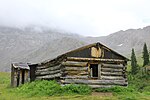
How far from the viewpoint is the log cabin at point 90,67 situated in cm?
3006

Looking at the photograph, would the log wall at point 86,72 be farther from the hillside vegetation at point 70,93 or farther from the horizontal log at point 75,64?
the hillside vegetation at point 70,93

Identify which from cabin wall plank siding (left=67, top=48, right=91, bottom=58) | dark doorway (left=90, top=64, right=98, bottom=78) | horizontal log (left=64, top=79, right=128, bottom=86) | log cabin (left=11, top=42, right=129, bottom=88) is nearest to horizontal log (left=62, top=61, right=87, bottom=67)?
log cabin (left=11, top=42, right=129, bottom=88)

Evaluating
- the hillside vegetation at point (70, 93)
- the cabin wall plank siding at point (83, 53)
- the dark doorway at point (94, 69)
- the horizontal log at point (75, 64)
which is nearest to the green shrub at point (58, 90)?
the hillside vegetation at point (70, 93)

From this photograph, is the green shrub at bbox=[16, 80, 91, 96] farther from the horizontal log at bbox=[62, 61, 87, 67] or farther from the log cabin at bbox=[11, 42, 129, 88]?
the horizontal log at bbox=[62, 61, 87, 67]

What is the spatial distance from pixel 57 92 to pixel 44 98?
270cm

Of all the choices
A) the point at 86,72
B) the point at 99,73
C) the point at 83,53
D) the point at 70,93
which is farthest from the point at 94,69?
the point at 70,93

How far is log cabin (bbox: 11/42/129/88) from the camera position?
1184 inches

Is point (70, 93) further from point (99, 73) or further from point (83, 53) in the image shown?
point (83, 53)

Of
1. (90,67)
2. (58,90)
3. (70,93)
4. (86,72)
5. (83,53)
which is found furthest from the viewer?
(90,67)

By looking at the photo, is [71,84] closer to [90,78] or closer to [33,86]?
[90,78]

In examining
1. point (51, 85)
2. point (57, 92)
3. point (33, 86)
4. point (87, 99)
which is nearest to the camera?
point (87, 99)

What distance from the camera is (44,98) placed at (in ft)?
82.0

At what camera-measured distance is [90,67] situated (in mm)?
32531

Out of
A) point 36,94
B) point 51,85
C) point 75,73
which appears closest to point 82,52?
point 75,73
